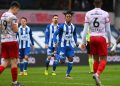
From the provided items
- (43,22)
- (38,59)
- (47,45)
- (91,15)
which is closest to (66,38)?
(47,45)

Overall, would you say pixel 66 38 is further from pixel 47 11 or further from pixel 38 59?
pixel 47 11

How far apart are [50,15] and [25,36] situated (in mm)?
14619

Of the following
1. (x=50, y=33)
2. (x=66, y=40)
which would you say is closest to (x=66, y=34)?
(x=66, y=40)

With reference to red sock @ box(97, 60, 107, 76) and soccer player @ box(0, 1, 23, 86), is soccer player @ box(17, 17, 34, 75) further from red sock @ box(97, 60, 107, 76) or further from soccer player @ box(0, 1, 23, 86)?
red sock @ box(97, 60, 107, 76)

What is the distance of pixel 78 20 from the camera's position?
140 ft

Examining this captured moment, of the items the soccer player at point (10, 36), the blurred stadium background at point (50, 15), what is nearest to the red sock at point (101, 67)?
the soccer player at point (10, 36)

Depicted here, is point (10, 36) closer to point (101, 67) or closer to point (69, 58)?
point (101, 67)

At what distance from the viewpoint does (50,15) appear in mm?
41625

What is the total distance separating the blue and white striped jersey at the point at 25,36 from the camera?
2679 centimetres

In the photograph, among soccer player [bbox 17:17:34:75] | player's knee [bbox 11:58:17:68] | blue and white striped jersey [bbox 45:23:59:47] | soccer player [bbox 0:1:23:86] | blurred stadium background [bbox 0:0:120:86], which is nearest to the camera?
soccer player [bbox 0:1:23:86]

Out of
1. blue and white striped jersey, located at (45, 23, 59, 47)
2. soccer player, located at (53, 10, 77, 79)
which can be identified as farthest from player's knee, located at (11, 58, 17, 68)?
blue and white striped jersey, located at (45, 23, 59, 47)

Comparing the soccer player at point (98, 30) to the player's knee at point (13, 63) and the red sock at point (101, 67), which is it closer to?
the red sock at point (101, 67)

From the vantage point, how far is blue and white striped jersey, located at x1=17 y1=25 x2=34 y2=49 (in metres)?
26.8

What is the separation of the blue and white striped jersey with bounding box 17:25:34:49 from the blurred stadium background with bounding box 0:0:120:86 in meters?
8.47
